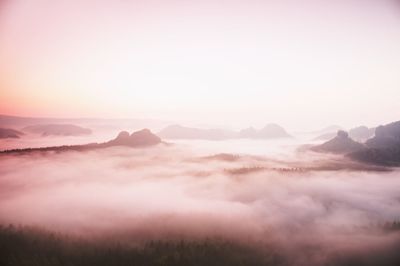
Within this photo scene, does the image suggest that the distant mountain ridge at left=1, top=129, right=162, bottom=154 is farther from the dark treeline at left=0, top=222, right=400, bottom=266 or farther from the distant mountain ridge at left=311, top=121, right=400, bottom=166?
the distant mountain ridge at left=311, top=121, right=400, bottom=166

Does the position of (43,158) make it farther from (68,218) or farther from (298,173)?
(298,173)

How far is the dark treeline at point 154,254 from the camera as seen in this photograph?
35.1 metres

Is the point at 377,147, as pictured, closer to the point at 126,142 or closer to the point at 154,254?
the point at 126,142

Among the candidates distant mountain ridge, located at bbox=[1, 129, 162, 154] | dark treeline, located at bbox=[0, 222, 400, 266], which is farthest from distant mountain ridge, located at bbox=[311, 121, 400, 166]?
distant mountain ridge, located at bbox=[1, 129, 162, 154]

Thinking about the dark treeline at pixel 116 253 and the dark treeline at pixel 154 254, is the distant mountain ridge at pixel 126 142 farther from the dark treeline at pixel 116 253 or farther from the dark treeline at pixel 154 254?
the dark treeline at pixel 154 254

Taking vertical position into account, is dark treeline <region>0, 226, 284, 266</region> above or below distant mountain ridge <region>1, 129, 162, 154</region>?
below

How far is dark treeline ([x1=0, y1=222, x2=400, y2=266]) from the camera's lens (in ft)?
115

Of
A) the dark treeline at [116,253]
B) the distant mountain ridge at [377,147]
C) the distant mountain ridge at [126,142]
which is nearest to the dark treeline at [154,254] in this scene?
the dark treeline at [116,253]

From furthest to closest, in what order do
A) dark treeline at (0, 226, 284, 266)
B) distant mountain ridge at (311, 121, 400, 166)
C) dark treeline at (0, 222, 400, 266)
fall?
distant mountain ridge at (311, 121, 400, 166) → dark treeline at (0, 222, 400, 266) → dark treeline at (0, 226, 284, 266)

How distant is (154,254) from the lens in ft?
121

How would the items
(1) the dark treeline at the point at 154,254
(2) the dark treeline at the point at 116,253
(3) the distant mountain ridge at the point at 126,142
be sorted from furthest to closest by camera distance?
(3) the distant mountain ridge at the point at 126,142
(1) the dark treeline at the point at 154,254
(2) the dark treeline at the point at 116,253

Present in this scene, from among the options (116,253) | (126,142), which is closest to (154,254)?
(116,253)

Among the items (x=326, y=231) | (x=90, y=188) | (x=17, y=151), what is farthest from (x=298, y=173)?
(x=17, y=151)

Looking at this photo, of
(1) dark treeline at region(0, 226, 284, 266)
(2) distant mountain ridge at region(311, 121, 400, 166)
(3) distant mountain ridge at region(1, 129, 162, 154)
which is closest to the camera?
(1) dark treeline at region(0, 226, 284, 266)
